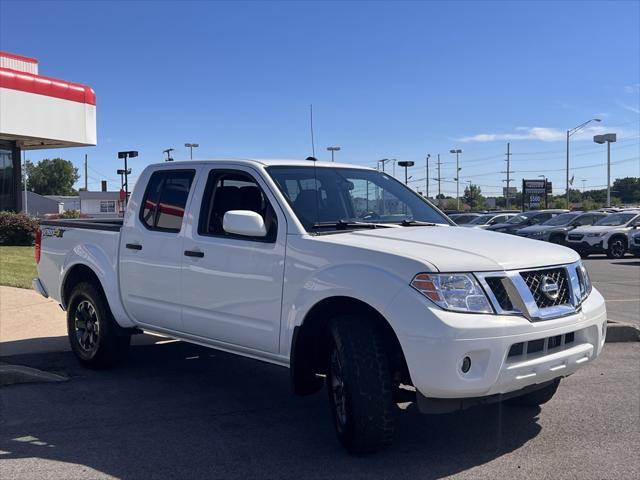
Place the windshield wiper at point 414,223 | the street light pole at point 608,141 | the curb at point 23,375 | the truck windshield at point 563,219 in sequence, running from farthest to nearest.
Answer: the street light pole at point 608,141, the truck windshield at point 563,219, the curb at point 23,375, the windshield wiper at point 414,223

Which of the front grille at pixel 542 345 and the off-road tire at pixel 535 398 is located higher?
the front grille at pixel 542 345

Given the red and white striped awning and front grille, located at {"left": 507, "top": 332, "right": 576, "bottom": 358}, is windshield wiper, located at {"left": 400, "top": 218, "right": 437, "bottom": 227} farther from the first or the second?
the red and white striped awning

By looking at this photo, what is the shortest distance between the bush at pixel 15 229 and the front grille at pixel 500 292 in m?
20.4

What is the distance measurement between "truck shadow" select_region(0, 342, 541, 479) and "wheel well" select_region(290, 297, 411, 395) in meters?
0.47

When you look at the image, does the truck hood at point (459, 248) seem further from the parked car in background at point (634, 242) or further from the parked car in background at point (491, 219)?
the parked car in background at point (491, 219)

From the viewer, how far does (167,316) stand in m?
5.70

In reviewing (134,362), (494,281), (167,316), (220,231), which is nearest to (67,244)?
(134,362)

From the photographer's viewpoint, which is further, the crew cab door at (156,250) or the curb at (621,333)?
the curb at (621,333)

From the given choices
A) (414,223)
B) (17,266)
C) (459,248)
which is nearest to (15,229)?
(17,266)

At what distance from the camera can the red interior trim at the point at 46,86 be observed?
2455 centimetres

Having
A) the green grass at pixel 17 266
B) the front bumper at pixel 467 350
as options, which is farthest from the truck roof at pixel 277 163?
the green grass at pixel 17 266

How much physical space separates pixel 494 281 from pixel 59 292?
489 cm

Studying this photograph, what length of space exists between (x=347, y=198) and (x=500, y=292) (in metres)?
1.78

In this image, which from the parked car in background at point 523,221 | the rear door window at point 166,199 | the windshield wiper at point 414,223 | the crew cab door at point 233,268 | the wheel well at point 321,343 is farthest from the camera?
the parked car in background at point 523,221
